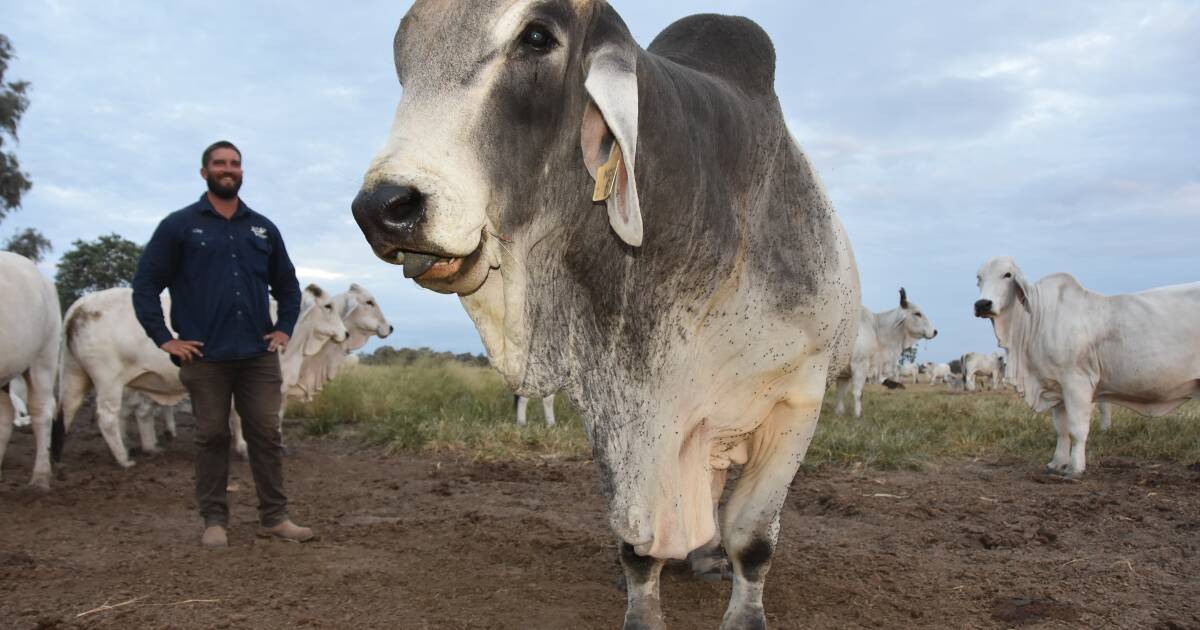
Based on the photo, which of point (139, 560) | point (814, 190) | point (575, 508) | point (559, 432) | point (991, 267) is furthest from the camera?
point (559, 432)

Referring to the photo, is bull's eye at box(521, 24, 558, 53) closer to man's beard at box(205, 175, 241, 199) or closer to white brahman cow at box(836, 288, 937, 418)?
man's beard at box(205, 175, 241, 199)

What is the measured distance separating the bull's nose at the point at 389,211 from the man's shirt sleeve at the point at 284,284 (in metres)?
3.32

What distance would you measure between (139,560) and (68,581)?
410mm

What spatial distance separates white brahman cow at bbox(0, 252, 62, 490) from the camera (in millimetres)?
5285

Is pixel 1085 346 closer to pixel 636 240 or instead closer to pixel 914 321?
→ pixel 636 240

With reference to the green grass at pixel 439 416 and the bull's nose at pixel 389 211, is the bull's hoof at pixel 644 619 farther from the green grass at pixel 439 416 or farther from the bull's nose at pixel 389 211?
the green grass at pixel 439 416

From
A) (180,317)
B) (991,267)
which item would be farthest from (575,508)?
(991,267)

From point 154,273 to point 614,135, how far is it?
3.40 meters

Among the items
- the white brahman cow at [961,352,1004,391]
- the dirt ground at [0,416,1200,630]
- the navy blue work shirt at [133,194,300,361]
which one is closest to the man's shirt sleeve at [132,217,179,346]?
the navy blue work shirt at [133,194,300,361]

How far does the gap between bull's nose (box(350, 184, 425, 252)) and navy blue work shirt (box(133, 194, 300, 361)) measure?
10.3 feet

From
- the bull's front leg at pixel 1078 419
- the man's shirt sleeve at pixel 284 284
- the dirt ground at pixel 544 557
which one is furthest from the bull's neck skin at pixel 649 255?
the bull's front leg at pixel 1078 419

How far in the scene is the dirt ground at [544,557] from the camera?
3.15 meters

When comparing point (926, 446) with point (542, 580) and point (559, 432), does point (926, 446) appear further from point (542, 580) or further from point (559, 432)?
point (542, 580)

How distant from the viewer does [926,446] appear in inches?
309
